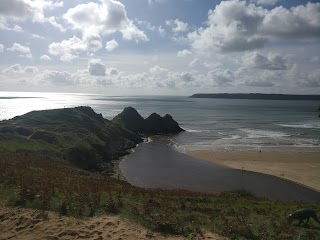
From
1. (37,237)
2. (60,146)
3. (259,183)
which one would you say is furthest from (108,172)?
(37,237)

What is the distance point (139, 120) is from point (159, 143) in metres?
26.6

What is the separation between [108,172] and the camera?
52594 mm

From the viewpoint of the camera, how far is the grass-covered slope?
51.7 m

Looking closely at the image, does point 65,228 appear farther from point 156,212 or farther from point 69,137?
point 69,137

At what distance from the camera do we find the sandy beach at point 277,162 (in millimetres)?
51500

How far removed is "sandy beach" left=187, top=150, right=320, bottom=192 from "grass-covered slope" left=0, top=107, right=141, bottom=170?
20090mm

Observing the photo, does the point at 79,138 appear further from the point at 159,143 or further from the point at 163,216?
the point at 163,216

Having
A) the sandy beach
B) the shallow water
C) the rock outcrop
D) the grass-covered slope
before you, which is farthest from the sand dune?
the rock outcrop

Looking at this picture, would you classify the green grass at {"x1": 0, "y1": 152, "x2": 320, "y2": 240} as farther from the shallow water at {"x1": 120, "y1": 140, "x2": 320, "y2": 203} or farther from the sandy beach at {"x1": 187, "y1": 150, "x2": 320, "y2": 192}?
the sandy beach at {"x1": 187, "y1": 150, "x2": 320, "y2": 192}

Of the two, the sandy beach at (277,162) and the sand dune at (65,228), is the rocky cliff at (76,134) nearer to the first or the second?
the sandy beach at (277,162)

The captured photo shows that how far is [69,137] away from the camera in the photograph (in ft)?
210

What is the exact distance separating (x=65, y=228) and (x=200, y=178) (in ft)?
125

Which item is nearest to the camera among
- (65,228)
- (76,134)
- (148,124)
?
(65,228)

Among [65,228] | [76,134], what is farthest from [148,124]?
[65,228]
